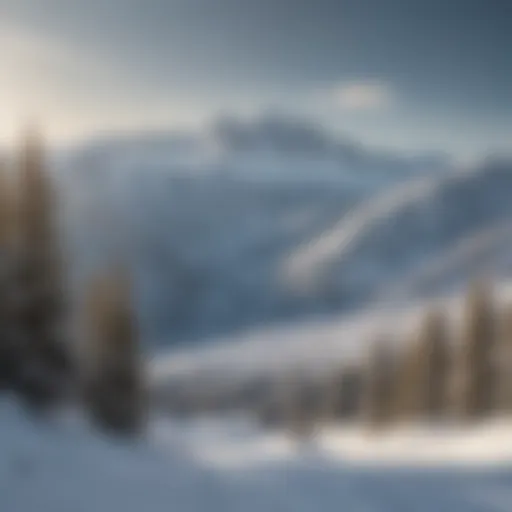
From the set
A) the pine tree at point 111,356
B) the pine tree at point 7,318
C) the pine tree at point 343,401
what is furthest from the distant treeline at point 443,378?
the pine tree at point 7,318

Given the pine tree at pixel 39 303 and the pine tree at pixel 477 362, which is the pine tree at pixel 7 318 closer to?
the pine tree at pixel 39 303

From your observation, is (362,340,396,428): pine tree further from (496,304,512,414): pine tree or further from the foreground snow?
the foreground snow

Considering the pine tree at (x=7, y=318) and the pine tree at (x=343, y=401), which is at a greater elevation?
the pine tree at (x=7, y=318)

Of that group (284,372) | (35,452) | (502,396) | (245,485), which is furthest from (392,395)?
(284,372)

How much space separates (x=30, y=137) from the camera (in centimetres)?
3222

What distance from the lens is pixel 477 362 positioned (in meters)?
46.8

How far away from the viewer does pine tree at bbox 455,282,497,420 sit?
46344 millimetres

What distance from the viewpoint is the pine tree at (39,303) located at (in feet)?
76.7

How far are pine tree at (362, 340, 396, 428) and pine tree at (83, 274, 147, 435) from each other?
25.4 meters

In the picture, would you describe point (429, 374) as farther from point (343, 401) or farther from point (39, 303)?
point (343, 401)

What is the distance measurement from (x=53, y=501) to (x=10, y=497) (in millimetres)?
860

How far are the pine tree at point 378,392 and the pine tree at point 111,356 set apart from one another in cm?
2538

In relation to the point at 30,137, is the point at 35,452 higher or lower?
lower

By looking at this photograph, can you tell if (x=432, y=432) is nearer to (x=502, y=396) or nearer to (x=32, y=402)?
(x=32, y=402)
